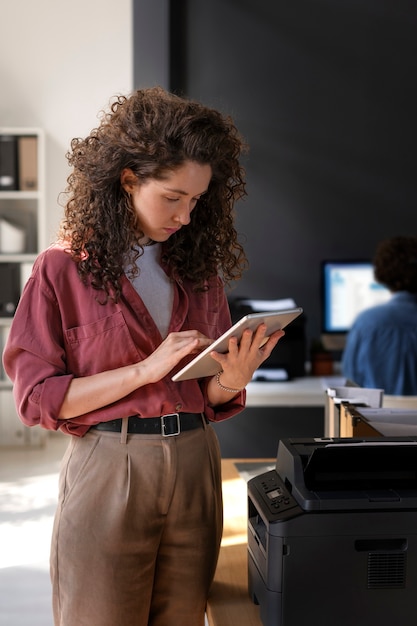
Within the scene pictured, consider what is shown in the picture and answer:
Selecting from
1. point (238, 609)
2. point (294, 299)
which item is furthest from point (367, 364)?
point (238, 609)

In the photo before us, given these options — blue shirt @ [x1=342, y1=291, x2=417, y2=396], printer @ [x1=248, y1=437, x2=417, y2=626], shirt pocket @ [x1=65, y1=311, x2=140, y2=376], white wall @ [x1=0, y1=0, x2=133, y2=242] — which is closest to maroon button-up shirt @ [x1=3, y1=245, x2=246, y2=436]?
shirt pocket @ [x1=65, y1=311, x2=140, y2=376]

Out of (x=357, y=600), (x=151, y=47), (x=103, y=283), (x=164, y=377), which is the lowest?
(x=357, y=600)

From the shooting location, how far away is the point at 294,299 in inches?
196

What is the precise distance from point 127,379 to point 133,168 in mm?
386

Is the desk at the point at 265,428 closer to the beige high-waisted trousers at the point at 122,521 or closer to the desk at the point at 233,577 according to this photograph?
the desk at the point at 233,577

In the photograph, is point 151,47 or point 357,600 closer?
point 357,600

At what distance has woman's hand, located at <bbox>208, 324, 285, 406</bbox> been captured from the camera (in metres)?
1.47

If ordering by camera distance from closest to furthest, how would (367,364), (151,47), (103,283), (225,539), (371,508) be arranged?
(371,508) → (103,283) → (225,539) → (367,364) → (151,47)

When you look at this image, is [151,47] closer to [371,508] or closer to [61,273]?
[61,273]

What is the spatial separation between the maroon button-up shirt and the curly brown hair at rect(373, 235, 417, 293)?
2378mm

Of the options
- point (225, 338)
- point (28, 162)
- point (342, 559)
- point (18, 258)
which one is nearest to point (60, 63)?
point (28, 162)

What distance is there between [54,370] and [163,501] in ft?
0.99

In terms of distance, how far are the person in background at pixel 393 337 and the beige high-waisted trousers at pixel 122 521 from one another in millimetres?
2279

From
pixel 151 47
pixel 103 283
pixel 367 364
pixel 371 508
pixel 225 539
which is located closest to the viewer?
pixel 371 508
